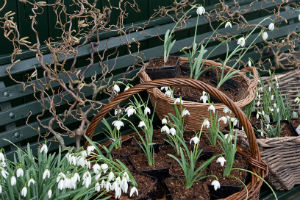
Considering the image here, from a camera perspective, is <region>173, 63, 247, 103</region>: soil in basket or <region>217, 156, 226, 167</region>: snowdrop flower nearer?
<region>217, 156, 226, 167</region>: snowdrop flower

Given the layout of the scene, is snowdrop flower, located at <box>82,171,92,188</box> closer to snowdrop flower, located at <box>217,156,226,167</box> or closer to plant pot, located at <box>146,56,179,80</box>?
snowdrop flower, located at <box>217,156,226,167</box>

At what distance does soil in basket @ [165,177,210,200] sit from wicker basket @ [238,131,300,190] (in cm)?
56

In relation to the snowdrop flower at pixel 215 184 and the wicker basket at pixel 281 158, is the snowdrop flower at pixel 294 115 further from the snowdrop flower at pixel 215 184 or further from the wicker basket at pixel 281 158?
the snowdrop flower at pixel 215 184

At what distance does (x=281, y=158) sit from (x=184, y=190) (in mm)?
788

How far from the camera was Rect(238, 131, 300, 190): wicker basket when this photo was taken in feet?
10.9

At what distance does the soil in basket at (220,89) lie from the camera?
11.5 ft

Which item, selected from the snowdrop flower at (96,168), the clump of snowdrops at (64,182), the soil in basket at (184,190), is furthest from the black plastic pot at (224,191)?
the snowdrop flower at (96,168)

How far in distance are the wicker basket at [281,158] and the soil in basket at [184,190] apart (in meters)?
0.56

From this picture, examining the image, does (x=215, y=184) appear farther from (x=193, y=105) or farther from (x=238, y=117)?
(x=193, y=105)

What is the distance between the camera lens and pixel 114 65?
3.53 m

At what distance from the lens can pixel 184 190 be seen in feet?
9.53

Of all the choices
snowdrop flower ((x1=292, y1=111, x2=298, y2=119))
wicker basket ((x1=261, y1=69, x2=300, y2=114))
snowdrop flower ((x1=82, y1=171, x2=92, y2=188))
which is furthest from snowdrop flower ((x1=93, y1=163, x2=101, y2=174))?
wicker basket ((x1=261, y1=69, x2=300, y2=114))

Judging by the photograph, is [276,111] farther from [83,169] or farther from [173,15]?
[83,169]

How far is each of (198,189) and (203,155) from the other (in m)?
0.34
